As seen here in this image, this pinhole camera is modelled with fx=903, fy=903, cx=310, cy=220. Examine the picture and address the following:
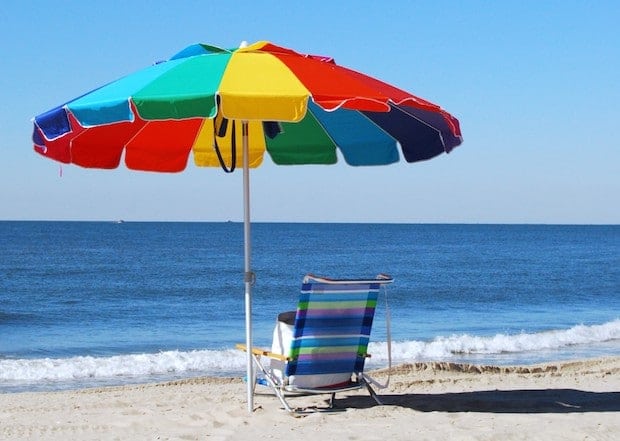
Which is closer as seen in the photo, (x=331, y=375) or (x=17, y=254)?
(x=331, y=375)

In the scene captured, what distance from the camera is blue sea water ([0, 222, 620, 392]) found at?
12055mm

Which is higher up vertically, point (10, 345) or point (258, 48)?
point (258, 48)

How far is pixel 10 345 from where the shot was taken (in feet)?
49.9

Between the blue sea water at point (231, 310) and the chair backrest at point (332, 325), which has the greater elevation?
the chair backrest at point (332, 325)

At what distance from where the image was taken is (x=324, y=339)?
609 cm

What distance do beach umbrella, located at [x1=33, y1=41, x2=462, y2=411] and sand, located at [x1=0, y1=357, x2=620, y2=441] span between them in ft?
1.58

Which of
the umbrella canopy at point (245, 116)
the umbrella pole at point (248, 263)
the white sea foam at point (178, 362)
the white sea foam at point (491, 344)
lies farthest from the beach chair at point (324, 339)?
the white sea foam at point (491, 344)

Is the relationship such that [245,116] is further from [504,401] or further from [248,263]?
[504,401]

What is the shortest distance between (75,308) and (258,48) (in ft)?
61.4

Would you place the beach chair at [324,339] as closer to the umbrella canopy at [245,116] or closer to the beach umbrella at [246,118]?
the beach umbrella at [246,118]

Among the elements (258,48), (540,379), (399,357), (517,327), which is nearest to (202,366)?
(399,357)

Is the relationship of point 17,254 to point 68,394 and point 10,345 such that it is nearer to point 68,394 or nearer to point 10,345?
point 10,345

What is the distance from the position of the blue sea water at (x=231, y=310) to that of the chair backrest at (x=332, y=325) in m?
4.69

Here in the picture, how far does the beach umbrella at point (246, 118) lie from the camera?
5.02 m
